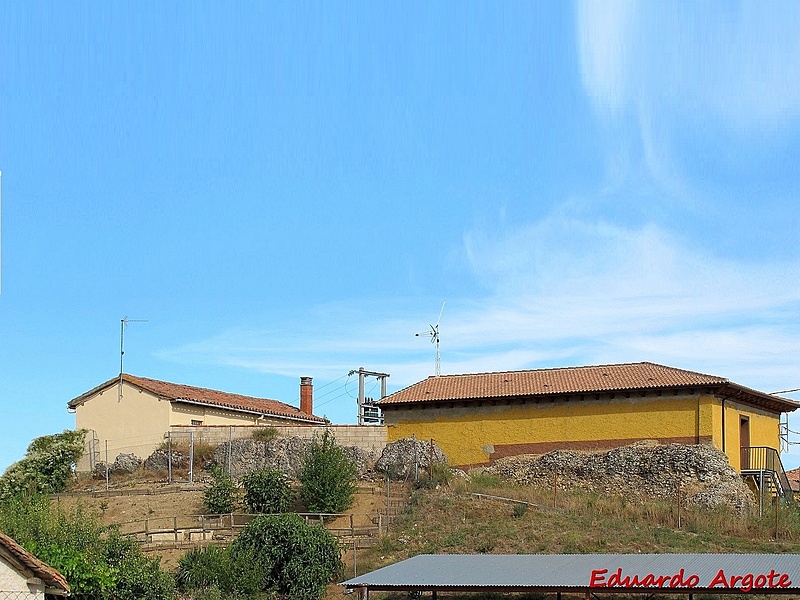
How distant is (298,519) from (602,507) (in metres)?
10.2

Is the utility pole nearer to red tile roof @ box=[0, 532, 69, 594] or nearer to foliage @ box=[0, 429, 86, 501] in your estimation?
foliage @ box=[0, 429, 86, 501]

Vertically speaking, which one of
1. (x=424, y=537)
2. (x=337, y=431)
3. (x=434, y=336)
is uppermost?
(x=434, y=336)

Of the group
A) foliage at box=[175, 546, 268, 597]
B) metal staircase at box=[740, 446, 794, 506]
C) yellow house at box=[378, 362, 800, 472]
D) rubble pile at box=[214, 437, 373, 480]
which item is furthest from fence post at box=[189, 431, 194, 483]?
metal staircase at box=[740, 446, 794, 506]

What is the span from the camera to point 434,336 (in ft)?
156

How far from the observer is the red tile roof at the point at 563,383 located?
125 feet

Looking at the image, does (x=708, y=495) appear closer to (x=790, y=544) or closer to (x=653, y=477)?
(x=653, y=477)

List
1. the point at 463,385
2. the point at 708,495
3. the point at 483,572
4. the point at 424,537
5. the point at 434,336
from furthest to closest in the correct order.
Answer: the point at 434,336
the point at 463,385
the point at 708,495
the point at 424,537
the point at 483,572

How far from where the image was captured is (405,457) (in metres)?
39.5

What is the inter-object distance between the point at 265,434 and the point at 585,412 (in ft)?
42.4

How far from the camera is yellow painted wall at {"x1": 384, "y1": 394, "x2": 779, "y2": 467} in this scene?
124 feet

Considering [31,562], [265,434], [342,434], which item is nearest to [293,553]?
[31,562]

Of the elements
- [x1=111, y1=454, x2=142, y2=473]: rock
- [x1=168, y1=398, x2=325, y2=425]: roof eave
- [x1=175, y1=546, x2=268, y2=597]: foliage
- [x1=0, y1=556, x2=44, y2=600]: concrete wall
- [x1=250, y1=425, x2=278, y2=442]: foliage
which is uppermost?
[x1=168, y1=398, x2=325, y2=425]: roof eave

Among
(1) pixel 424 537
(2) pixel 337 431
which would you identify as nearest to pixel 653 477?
(1) pixel 424 537

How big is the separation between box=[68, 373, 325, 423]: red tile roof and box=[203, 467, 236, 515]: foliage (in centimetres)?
817
